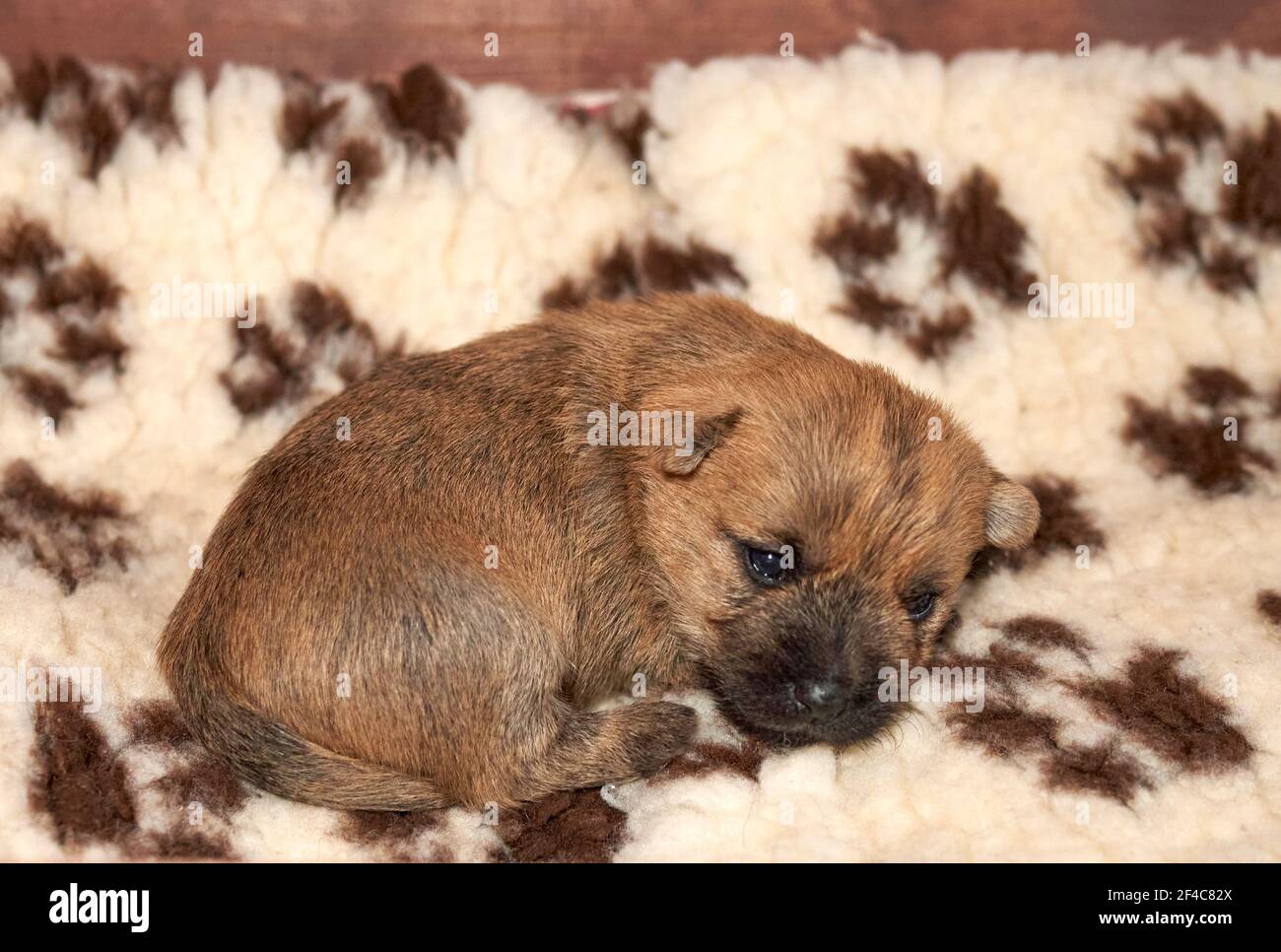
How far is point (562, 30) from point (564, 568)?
2.30 metres

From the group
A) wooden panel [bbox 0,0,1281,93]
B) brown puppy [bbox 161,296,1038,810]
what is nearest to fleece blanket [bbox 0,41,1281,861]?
wooden panel [bbox 0,0,1281,93]

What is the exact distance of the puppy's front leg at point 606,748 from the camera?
3.16 m

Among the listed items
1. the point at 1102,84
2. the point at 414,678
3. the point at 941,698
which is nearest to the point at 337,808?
the point at 414,678

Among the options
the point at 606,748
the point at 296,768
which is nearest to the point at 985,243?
the point at 606,748

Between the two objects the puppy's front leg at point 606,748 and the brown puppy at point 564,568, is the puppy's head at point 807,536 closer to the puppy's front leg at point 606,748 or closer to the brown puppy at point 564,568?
the brown puppy at point 564,568

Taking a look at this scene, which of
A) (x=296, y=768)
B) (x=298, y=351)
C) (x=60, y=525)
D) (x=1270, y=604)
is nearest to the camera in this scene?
(x=296, y=768)

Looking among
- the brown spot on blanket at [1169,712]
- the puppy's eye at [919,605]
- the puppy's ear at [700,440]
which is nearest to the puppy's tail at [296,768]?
the puppy's ear at [700,440]

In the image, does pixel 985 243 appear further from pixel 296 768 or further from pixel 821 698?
pixel 296 768

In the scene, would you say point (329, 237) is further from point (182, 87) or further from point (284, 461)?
point (284, 461)

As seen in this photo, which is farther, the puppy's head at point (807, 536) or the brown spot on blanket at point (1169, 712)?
the brown spot on blanket at point (1169, 712)

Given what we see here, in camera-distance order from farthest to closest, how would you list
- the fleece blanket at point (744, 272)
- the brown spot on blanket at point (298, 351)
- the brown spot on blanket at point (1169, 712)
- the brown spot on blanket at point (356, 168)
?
the brown spot on blanket at point (356, 168)
the brown spot on blanket at point (298, 351)
the fleece blanket at point (744, 272)
the brown spot on blanket at point (1169, 712)

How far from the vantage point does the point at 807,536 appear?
3.10 metres

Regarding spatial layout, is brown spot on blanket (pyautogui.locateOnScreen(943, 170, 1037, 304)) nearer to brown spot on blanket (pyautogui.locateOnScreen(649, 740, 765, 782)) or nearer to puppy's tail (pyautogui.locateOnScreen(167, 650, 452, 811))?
brown spot on blanket (pyautogui.locateOnScreen(649, 740, 765, 782))

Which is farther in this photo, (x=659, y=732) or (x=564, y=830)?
(x=659, y=732)
